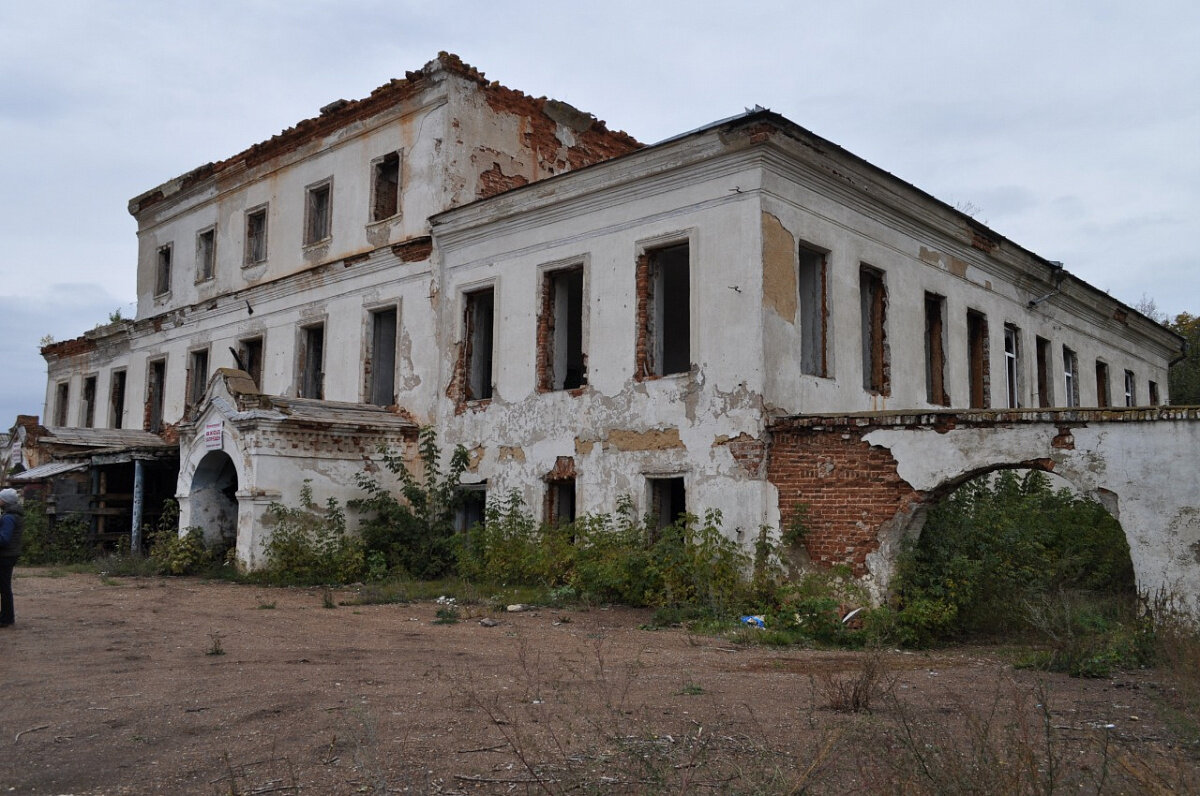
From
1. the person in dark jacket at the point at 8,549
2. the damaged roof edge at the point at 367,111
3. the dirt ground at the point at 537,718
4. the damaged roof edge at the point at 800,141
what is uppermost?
the damaged roof edge at the point at 367,111

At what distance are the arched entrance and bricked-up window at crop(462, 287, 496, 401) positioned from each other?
433 centimetres

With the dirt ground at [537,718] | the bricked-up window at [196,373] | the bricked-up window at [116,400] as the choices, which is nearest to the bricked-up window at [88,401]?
the bricked-up window at [116,400]

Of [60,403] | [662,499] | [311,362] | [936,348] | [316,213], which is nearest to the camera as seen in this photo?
[662,499]

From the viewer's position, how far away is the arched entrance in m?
16.9

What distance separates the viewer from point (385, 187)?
19.2m

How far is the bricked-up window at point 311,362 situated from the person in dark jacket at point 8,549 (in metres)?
9.97

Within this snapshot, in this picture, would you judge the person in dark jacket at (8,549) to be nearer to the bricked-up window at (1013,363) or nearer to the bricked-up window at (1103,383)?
the bricked-up window at (1013,363)

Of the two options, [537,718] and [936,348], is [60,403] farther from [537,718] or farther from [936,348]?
[537,718]

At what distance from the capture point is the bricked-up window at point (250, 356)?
21.6m

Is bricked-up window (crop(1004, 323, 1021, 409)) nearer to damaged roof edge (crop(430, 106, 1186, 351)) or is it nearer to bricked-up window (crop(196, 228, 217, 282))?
damaged roof edge (crop(430, 106, 1186, 351))

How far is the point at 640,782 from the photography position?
4.48m

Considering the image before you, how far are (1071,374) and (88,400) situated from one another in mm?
26069

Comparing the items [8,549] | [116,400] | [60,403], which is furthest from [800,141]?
[60,403]

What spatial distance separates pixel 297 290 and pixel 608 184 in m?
8.87
